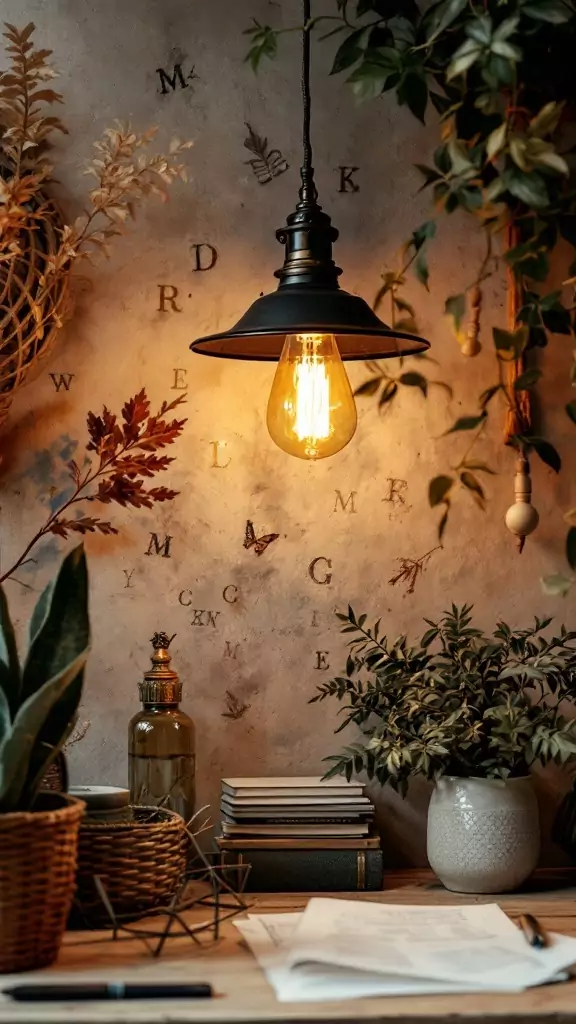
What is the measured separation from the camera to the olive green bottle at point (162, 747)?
1.64 metres

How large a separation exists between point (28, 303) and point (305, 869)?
34.7 inches

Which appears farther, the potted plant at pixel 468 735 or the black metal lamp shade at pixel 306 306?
the potted plant at pixel 468 735

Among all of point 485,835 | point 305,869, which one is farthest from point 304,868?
point 485,835

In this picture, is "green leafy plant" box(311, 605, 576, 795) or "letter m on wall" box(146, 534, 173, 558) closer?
"green leafy plant" box(311, 605, 576, 795)

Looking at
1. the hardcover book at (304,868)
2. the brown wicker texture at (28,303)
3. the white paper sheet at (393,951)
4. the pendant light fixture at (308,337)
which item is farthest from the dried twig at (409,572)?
the brown wicker texture at (28,303)

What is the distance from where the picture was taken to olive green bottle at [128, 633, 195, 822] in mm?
1638

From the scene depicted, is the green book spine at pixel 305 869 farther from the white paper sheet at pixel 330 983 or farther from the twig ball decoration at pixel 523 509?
the twig ball decoration at pixel 523 509

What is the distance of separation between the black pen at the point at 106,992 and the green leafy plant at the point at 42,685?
0.61ft

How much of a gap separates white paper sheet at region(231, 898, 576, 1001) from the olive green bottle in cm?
30

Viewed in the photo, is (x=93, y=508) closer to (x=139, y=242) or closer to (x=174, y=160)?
(x=139, y=242)

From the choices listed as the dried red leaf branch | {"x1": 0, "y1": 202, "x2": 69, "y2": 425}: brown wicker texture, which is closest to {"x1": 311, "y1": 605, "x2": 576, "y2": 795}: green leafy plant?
the dried red leaf branch

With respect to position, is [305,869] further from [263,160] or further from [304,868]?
[263,160]

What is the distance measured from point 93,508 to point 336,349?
0.45m

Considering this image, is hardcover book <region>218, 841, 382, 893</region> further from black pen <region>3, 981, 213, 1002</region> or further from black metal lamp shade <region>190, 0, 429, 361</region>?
black metal lamp shade <region>190, 0, 429, 361</region>
